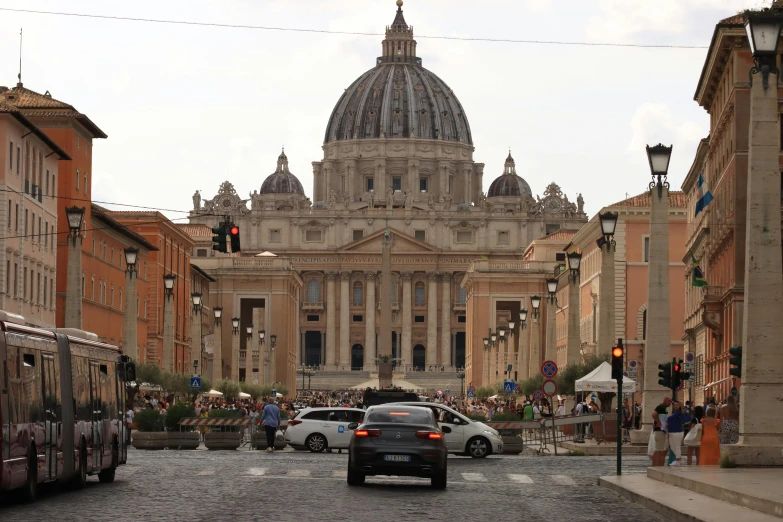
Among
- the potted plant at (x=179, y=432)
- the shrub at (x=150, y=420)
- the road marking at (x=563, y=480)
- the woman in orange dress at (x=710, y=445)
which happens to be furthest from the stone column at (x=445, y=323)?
the woman in orange dress at (x=710, y=445)

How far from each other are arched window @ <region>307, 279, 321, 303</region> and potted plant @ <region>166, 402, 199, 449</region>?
5671 inches

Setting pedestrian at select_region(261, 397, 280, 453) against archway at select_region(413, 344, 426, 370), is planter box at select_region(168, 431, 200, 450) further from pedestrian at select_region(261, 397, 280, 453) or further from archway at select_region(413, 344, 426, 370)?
archway at select_region(413, 344, 426, 370)

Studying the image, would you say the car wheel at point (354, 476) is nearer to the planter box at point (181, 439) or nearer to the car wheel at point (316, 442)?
the car wheel at point (316, 442)

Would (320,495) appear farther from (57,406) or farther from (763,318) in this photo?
(763,318)

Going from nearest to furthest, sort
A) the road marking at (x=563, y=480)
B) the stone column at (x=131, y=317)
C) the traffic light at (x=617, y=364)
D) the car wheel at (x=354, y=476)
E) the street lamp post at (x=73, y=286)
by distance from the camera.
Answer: the car wheel at (x=354, y=476)
the road marking at (x=563, y=480)
the traffic light at (x=617, y=364)
the street lamp post at (x=73, y=286)
the stone column at (x=131, y=317)

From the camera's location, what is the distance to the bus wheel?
69.5 feet

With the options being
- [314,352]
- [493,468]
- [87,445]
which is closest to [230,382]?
[493,468]

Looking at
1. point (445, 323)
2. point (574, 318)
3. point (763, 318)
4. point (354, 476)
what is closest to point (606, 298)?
point (574, 318)

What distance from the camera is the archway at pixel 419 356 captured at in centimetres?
19088

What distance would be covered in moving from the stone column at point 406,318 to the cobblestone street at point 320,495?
151m

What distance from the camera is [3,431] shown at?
19.7 meters

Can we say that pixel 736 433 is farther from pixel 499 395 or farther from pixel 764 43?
pixel 499 395

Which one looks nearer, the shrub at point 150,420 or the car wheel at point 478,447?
the car wheel at point 478,447

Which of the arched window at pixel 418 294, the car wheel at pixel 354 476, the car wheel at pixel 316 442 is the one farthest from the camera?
the arched window at pixel 418 294
